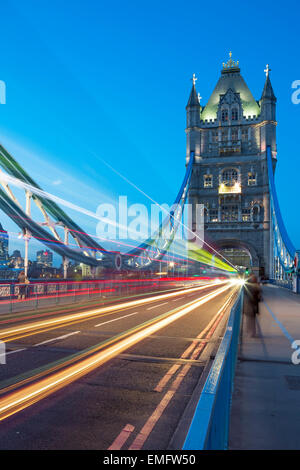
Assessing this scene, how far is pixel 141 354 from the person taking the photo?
8.66m

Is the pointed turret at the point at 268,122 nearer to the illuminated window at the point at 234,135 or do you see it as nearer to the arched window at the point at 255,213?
the illuminated window at the point at 234,135

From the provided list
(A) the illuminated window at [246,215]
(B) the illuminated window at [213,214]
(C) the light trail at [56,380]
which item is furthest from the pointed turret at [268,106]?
(C) the light trail at [56,380]

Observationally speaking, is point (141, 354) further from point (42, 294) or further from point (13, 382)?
point (42, 294)

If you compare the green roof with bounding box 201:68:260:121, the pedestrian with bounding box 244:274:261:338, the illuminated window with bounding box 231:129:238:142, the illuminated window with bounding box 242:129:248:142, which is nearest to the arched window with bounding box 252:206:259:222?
the illuminated window with bounding box 242:129:248:142

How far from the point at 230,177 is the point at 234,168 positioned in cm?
201

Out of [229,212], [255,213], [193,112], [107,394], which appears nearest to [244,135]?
[193,112]

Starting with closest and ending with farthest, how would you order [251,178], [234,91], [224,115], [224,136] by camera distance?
A: [251,178]
[224,136]
[224,115]
[234,91]

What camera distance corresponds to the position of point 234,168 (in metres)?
72.8

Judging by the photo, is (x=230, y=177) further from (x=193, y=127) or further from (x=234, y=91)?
(x=234, y=91)

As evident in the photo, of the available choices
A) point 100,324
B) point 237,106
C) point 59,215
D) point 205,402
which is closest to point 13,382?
point 205,402

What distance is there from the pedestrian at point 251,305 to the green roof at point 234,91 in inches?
2821

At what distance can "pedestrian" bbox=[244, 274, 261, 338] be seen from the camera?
11.3m

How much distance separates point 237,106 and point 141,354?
251 ft

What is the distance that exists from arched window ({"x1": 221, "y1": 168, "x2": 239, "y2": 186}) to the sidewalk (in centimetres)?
6435
